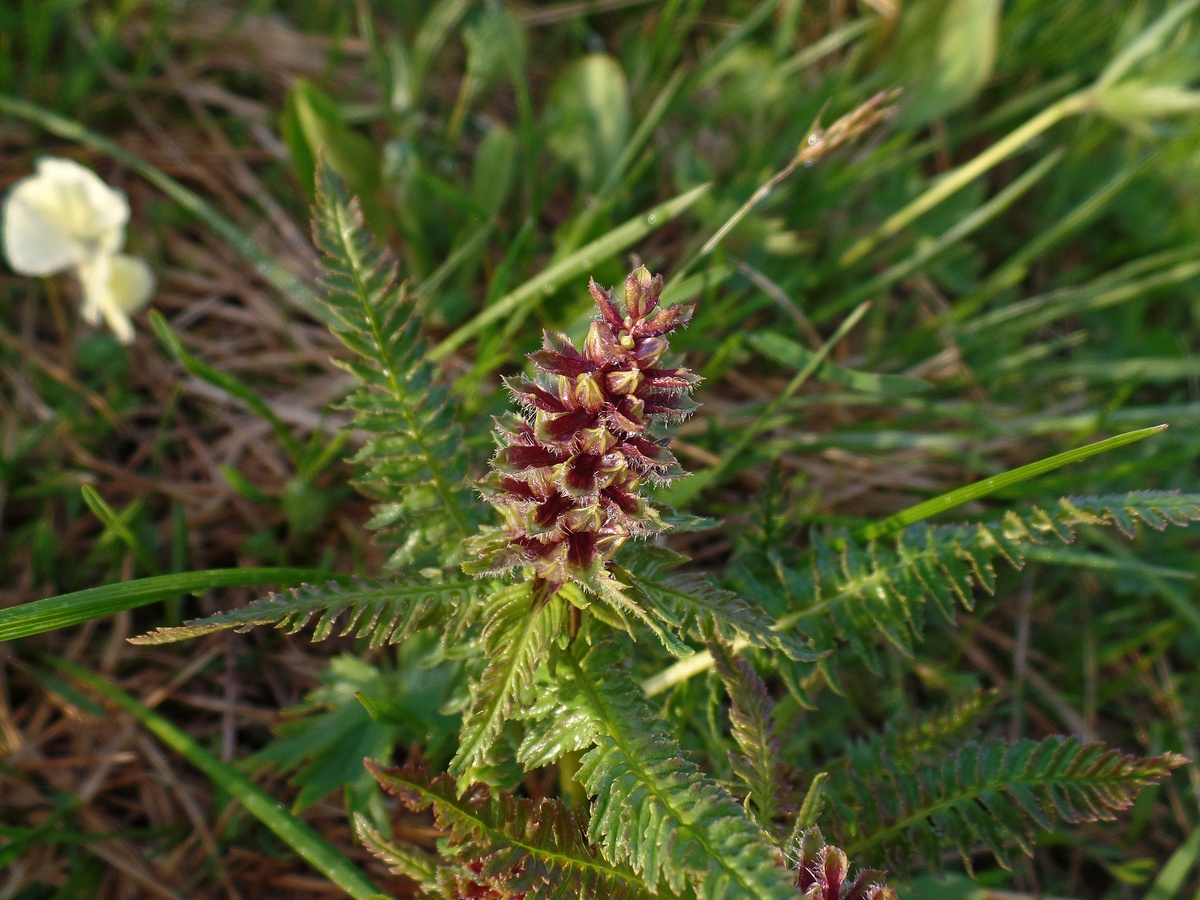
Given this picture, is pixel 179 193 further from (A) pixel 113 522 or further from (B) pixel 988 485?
(B) pixel 988 485

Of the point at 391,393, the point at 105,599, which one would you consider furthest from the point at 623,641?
the point at 105,599

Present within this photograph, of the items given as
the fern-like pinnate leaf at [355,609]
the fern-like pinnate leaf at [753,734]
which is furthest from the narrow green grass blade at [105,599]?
the fern-like pinnate leaf at [753,734]

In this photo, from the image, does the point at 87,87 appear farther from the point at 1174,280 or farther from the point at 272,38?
the point at 1174,280

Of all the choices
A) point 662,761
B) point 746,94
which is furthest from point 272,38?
point 662,761

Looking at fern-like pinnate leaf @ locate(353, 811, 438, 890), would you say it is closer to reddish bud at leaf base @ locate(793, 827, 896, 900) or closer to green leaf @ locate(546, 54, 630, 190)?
reddish bud at leaf base @ locate(793, 827, 896, 900)

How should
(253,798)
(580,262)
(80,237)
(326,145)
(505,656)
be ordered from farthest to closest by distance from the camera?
(80,237), (326,145), (580,262), (253,798), (505,656)

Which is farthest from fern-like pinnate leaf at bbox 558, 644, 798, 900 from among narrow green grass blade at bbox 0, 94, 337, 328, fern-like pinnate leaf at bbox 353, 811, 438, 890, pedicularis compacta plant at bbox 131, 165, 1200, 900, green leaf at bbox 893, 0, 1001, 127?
green leaf at bbox 893, 0, 1001, 127

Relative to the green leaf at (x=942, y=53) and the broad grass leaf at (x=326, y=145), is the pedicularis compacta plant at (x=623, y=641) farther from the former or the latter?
the green leaf at (x=942, y=53)
